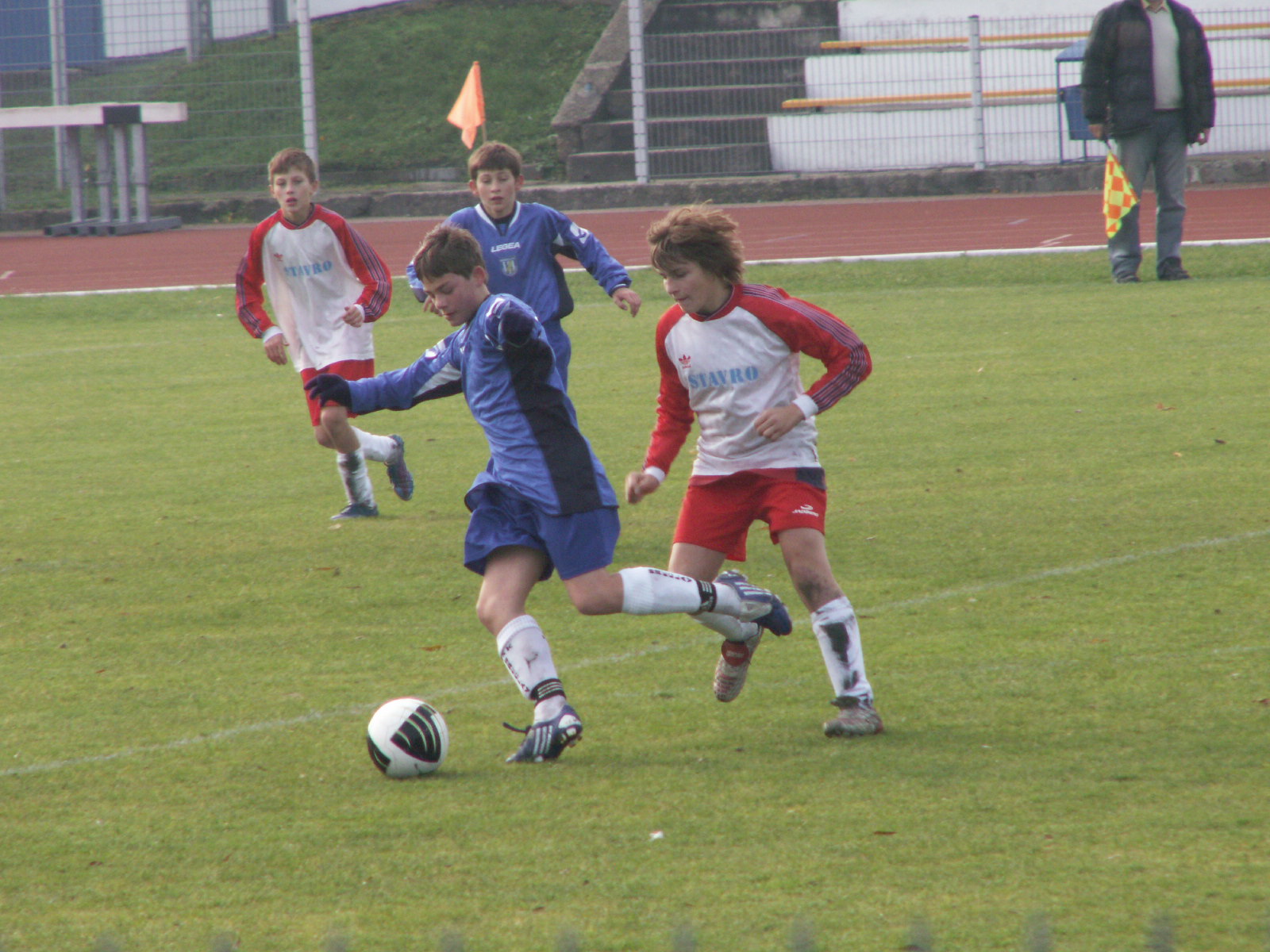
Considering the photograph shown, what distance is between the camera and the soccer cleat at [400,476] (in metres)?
7.16

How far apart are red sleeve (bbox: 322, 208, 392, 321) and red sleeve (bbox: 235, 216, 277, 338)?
1.05 feet

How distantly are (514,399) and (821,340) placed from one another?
82 cm

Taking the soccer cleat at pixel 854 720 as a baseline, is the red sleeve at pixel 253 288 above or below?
above

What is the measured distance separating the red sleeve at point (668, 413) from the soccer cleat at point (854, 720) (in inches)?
33.2

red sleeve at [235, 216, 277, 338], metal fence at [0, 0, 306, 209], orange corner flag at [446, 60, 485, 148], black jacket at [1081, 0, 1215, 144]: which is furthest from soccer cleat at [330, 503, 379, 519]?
metal fence at [0, 0, 306, 209]

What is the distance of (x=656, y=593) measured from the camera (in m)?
4.13

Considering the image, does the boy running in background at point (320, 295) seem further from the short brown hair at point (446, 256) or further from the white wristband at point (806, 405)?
the white wristband at point (806, 405)

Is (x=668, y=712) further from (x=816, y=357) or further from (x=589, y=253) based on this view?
(x=589, y=253)

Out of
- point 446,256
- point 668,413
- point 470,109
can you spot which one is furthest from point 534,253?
point 470,109

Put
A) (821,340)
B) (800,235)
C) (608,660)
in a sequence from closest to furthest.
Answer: (821,340)
(608,660)
(800,235)

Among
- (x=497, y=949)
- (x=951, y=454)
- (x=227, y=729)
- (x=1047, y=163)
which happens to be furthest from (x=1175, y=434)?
(x=1047, y=163)

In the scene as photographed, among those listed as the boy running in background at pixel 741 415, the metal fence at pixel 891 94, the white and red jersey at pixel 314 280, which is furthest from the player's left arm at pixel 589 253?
the metal fence at pixel 891 94

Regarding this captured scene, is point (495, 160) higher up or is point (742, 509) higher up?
point (495, 160)

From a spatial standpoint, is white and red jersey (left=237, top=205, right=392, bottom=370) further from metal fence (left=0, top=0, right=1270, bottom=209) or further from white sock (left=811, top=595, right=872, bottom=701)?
metal fence (left=0, top=0, right=1270, bottom=209)
